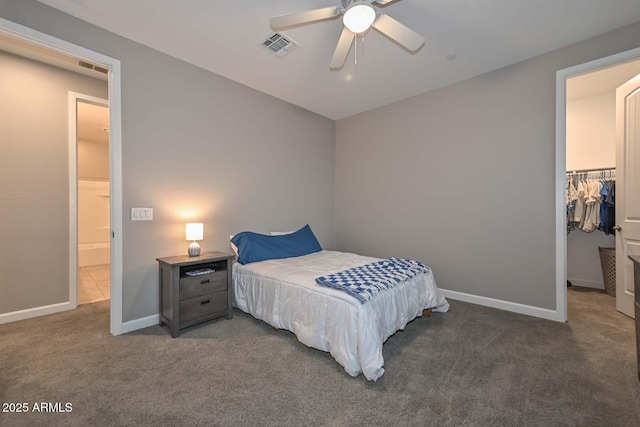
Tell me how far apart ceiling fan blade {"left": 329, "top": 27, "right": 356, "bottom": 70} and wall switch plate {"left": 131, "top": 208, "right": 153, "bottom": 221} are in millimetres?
2303

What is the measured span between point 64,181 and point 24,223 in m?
0.57

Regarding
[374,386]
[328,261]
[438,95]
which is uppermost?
[438,95]

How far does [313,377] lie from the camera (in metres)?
1.89

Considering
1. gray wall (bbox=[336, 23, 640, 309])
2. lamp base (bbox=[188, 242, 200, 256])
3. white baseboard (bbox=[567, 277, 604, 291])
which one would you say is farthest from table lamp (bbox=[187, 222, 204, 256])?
white baseboard (bbox=[567, 277, 604, 291])

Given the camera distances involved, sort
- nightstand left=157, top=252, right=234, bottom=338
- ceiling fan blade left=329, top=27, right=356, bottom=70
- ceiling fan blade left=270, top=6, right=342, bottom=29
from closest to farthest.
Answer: ceiling fan blade left=270, top=6, right=342, bottom=29, ceiling fan blade left=329, top=27, right=356, bottom=70, nightstand left=157, top=252, right=234, bottom=338

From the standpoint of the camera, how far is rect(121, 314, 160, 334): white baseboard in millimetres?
2572

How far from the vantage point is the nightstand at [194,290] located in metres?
2.49

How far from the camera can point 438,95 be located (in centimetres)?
365

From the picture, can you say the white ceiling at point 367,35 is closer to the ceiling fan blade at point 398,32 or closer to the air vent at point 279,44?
the air vent at point 279,44

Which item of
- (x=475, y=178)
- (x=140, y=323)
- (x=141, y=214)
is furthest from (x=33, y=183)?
(x=475, y=178)

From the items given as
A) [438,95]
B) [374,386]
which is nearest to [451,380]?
[374,386]

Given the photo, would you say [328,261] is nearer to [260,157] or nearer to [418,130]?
[260,157]

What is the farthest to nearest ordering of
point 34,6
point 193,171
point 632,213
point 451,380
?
point 193,171
point 632,213
point 34,6
point 451,380

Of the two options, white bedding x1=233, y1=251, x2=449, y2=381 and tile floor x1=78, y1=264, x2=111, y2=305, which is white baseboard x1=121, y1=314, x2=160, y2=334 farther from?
tile floor x1=78, y1=264, x2=111, y2=305
